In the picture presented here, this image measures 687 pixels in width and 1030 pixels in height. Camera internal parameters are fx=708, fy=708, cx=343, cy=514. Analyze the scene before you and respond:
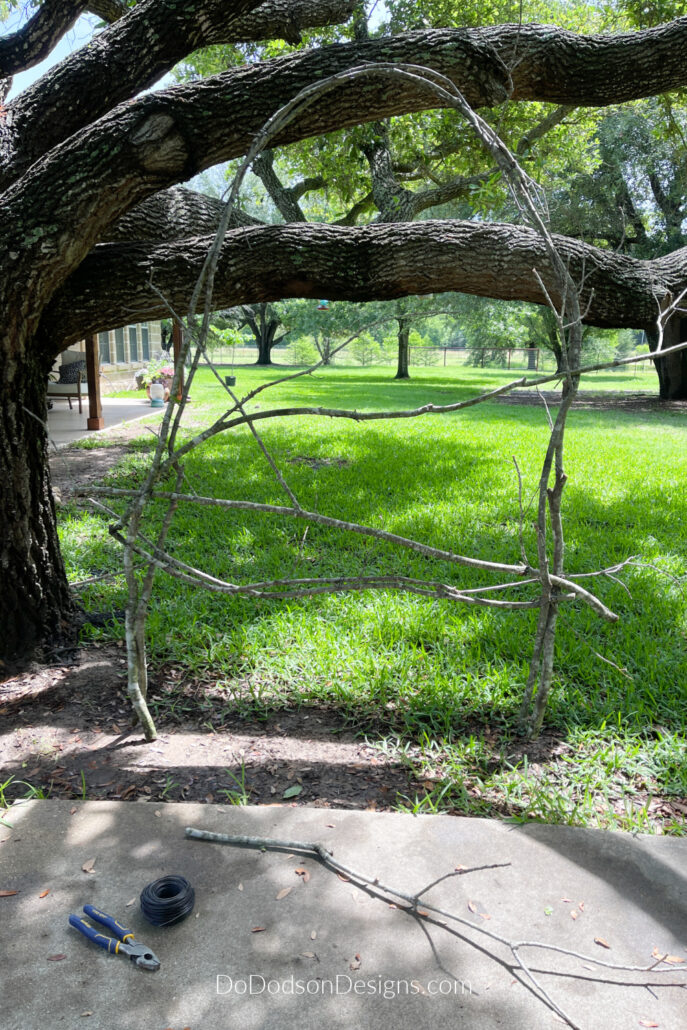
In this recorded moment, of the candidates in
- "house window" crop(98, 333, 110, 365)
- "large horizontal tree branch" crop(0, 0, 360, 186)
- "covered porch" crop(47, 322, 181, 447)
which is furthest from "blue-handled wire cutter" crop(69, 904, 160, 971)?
"house window" crop(98, 333, 110, 365)

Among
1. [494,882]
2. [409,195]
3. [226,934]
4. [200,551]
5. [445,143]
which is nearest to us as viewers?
[226,934]

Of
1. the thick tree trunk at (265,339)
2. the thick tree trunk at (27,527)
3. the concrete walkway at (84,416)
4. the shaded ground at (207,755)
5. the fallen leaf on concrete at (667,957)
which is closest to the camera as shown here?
the fallen leaf on concrete at (667,957)

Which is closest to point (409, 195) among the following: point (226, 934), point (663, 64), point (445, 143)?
point (445, 143)

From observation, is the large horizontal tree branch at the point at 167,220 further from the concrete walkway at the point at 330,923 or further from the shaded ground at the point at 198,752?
the concrete walkway at the point at 330,923

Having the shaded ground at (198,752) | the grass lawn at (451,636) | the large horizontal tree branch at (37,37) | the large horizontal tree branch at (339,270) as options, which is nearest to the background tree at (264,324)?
the large horizontal tree branch at (37,37)

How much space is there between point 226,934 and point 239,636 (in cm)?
186

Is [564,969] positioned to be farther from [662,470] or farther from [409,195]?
[409,195]

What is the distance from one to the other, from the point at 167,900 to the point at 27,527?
6.25 ft

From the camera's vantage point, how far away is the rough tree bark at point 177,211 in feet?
9.41

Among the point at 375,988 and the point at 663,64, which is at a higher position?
the point at 663,64

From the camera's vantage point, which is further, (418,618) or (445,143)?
(445,143)

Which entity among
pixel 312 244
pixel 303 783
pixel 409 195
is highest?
pixel 409 195

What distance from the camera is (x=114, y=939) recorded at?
5.37 ft

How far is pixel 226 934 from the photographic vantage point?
1.66m
